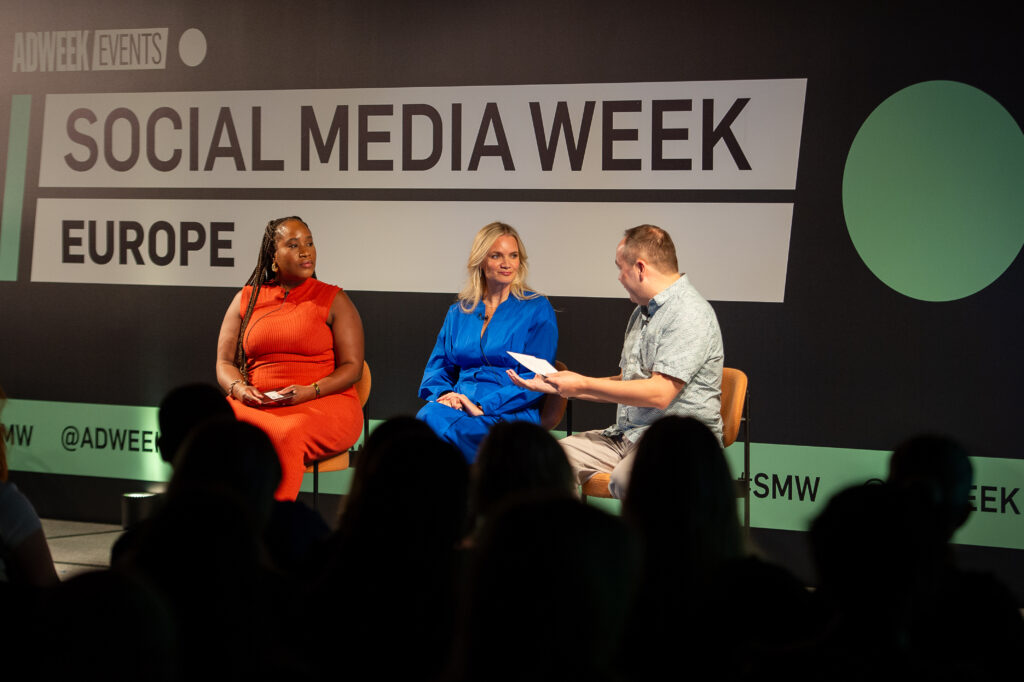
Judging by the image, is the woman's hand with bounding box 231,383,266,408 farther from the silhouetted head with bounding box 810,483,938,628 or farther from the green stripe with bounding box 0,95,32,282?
the silhouetted head with bounding box 810,483,938,628

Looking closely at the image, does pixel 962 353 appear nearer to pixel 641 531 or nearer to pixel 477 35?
pixel 477 35

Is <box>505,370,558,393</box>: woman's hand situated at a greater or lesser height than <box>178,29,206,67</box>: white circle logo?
lesser

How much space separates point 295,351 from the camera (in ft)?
15.9

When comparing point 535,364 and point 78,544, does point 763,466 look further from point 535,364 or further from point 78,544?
point 78,544

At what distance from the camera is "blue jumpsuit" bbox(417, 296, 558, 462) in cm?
438

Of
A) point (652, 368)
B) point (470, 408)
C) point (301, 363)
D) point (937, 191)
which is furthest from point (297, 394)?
point (937, 191)

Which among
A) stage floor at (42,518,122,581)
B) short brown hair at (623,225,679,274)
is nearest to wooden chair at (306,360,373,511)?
stage floor at (42,518,122,581)

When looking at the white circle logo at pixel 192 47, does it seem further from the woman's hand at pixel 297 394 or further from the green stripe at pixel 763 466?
the woman's hand at pixel 297 394

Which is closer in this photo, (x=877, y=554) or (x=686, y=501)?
(x=877, y=554)

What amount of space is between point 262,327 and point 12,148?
218 cm

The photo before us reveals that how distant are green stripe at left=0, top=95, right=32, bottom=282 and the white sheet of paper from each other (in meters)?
3.25

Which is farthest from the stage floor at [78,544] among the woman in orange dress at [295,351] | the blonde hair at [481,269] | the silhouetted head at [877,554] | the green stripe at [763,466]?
the silhouetted head at [877,554]

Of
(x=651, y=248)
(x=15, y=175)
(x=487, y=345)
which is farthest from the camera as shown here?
(x=15, y=175)

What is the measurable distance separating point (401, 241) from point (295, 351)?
833 millimetres
